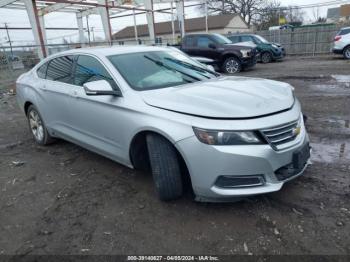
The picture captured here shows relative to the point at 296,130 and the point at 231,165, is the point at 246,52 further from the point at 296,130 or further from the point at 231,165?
the point at 231,165

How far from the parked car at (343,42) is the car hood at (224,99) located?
15.3 metres

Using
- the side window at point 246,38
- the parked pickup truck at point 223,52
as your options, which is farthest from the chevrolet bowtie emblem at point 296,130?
the side window at point 246,38

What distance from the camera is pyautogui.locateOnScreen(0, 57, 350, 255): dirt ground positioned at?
8.75 ft

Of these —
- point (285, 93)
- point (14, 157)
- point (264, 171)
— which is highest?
point (285, 93)

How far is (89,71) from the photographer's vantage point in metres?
4.04

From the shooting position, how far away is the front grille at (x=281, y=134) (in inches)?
108

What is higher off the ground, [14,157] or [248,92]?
[248,92]

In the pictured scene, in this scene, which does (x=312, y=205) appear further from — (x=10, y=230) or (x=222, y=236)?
(x=10, y=230)

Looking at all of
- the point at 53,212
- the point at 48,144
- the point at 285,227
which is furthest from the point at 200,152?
the point at 48,144

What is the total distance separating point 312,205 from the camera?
3.08 metres

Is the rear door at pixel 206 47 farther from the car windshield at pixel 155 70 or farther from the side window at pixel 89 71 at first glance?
the side window at pixel 89 71

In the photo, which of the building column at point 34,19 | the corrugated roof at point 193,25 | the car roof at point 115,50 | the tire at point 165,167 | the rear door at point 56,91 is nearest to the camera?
the tire at point 165,167

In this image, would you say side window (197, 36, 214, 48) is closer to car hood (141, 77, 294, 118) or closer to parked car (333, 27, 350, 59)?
parked car (333, 27, 350, 59)

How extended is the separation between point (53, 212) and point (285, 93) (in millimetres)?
2822
